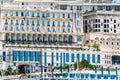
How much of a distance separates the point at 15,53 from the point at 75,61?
8870 millimetres

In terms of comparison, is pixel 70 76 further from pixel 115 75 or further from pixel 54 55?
pixel 54 55

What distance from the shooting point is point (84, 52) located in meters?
197

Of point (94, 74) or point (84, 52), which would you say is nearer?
point (94, 74)

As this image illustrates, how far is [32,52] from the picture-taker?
19362cm

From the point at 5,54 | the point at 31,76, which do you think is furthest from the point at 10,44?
the point at 31,76

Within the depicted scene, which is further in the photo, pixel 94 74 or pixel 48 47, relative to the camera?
pixel 48 47

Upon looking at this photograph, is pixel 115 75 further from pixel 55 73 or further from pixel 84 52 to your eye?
pixel 84 52

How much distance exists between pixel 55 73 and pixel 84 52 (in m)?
22.0

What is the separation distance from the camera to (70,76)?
565ft

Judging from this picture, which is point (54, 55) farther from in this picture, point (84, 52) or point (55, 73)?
point (55, 73)

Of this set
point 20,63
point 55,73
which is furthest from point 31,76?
point 20,63

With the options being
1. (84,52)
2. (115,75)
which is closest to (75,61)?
(84,52)

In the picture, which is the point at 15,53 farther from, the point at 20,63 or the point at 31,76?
the point at 31,76

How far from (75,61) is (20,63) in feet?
27.1
